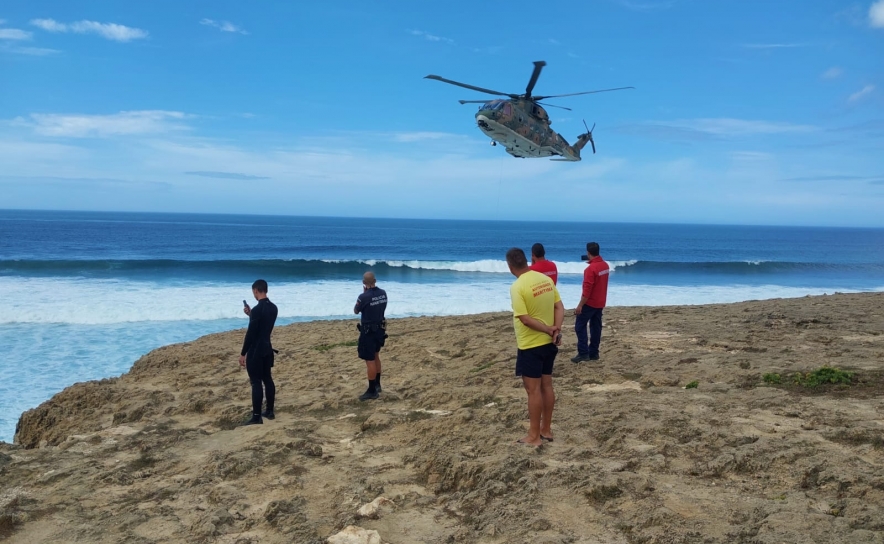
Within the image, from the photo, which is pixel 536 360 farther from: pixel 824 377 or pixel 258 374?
pixel 824 377

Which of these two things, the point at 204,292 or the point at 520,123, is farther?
the point at 204,292

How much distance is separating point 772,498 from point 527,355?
1.89m

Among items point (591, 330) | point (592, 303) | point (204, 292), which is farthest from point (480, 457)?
point (204, 292)

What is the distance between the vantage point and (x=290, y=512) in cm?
397

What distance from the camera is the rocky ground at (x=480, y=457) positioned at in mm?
3543

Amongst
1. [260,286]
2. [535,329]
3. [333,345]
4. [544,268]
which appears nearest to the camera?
[535,329]

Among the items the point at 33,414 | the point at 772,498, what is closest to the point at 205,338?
the point at 33,414

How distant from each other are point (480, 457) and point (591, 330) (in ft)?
12.6

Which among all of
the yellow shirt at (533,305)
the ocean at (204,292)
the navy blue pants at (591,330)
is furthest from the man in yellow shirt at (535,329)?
the ocean at (204,292)

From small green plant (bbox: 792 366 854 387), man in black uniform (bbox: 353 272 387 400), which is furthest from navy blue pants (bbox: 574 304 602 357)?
man in black uniform (bbox: 353 272 387 400)

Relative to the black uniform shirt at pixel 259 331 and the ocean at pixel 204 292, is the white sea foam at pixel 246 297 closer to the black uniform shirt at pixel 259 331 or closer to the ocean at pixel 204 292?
the ocean at pixel 204 292

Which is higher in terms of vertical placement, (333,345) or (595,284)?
(595,284)

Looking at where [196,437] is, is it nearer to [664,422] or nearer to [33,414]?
[33,414]

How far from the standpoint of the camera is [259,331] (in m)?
6.11
